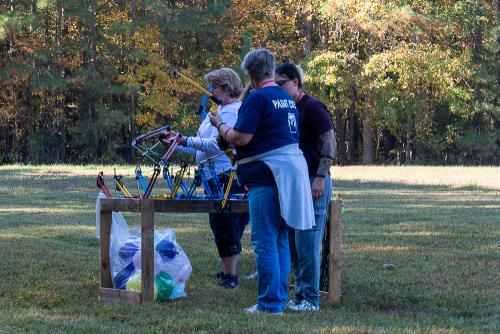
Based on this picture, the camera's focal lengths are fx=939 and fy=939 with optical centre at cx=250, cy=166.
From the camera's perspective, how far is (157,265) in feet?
23.7

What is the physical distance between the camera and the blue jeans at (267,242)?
646cm

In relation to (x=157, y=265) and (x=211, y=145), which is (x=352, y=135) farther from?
(x=157, y=265)

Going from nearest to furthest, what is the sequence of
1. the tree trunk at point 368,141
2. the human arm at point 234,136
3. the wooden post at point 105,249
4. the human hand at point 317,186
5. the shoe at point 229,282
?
1. the human arm at point 234,136
2. the human hand at point 317,186
3. the wooden post at point 105,249
4. the shoe at point 229,282
5. the tree trunk at point 368,141

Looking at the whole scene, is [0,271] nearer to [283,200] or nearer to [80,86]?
[283,200]

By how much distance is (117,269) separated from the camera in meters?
7.38

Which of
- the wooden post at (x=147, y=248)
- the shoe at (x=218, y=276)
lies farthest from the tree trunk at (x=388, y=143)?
the wooden post at (x=147, y=248)

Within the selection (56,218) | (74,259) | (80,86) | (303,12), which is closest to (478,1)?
(303,12)

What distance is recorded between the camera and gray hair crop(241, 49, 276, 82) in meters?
6.46

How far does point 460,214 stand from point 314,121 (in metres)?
8.21

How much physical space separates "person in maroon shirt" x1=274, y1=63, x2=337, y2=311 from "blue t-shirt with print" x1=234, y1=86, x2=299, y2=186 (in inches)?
16.2

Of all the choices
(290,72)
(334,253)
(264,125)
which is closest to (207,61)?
(334,253)

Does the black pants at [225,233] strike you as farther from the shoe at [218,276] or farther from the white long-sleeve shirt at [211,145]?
the white long-sleeve shirt at [211,145]

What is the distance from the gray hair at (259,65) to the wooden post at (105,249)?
1720mm

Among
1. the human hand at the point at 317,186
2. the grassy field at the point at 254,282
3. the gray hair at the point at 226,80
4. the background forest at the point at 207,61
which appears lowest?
the grassy field at the point at 254,282
